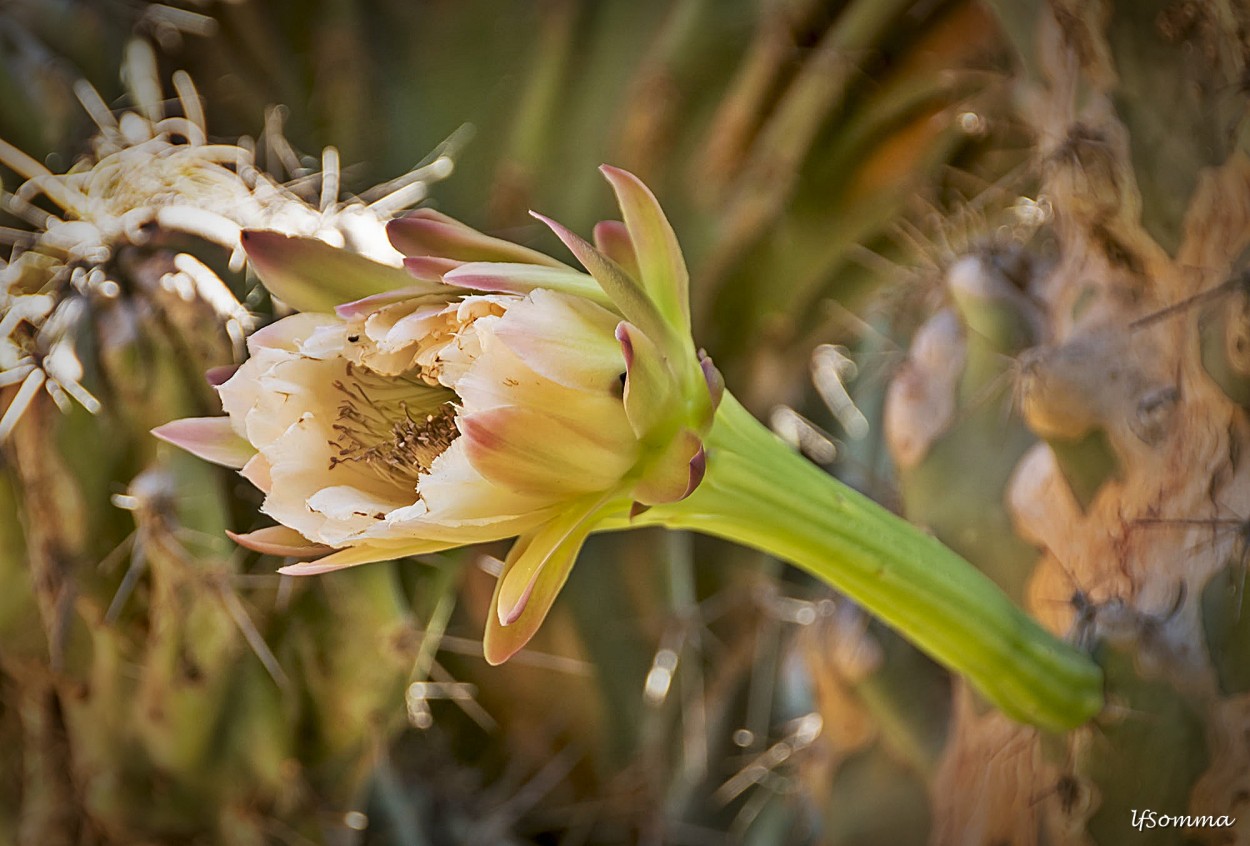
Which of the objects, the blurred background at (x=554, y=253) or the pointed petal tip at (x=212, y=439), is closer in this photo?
the pointed petal tip at (x=212, y=439)

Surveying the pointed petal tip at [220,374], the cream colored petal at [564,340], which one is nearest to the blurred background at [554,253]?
the pointed petal tip at [220,374]

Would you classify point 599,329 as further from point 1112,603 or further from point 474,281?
point 1112,603

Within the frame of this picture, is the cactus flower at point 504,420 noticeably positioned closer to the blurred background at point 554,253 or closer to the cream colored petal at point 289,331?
the cream colored petal at point 289,331

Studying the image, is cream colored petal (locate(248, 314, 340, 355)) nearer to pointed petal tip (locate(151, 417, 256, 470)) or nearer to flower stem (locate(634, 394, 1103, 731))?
pointed petal tip (locate(151, 417, 256, 470))

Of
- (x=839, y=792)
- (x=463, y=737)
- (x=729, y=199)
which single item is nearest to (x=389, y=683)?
(x=463, y=737)

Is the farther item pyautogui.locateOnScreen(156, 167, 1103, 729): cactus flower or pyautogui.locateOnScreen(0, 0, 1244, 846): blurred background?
pyautogui.locateOnScreen(0, 0, 1244, 846): blurred background

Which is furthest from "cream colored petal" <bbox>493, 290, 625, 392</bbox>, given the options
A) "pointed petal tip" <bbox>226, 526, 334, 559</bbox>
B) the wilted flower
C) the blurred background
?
the blurred background

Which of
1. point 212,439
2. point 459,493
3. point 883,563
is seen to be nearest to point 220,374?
point 212,439

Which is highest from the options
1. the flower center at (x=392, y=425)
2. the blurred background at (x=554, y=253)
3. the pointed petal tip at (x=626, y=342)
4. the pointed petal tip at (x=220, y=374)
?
the pointed petal tip at (x=626, y=342)

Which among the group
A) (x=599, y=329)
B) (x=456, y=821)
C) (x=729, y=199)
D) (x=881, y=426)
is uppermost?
(x=599, y=329)
